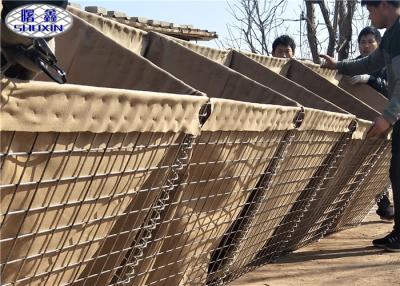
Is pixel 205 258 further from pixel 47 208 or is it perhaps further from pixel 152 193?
pixel 47 208

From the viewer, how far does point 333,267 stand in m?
4.23

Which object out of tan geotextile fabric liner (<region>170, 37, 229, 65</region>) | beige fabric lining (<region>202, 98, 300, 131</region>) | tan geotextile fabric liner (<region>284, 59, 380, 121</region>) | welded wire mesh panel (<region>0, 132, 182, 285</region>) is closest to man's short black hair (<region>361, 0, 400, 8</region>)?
tan geotextile fabric liner (<region>284, 59, 380, 121</region>)

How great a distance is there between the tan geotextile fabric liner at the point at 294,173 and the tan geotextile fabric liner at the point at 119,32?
1.08 m

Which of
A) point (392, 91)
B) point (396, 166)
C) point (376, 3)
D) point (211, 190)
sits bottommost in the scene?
point (396, 166)

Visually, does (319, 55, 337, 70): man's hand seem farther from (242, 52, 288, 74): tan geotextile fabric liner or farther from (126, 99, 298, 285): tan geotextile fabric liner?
(126, 99, 298, 285): tan geotextile fabric liner

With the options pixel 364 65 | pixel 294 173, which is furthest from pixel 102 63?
pixel 364 65

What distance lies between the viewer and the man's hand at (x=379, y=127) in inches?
176

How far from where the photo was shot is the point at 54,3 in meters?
1.93

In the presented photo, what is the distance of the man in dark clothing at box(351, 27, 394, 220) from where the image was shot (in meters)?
5.98

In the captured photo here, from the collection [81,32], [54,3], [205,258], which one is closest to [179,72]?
[81,32]

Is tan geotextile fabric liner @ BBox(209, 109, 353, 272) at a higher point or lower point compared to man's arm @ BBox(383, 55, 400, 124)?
lower

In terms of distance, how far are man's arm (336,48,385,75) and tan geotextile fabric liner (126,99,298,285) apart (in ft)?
7.60

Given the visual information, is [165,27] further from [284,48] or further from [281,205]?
[281,205]

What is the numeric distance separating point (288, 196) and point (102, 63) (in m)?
1.46
